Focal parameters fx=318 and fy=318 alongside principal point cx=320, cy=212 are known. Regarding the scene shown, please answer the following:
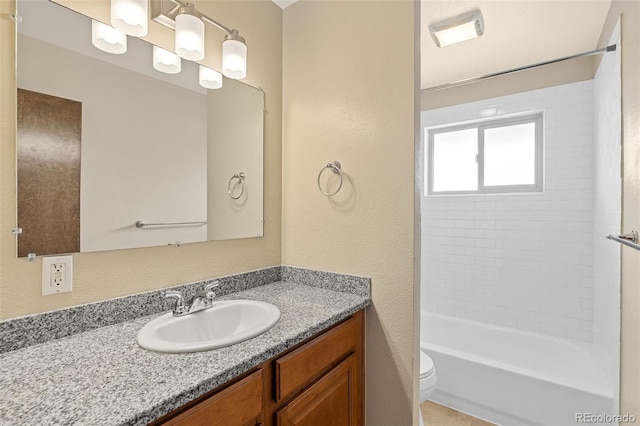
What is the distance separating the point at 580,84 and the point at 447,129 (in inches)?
39.9

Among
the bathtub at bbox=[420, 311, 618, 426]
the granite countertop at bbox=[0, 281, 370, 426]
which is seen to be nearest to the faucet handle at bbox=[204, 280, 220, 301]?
the granite countertop at bbox=[0, 281, 370, 426]

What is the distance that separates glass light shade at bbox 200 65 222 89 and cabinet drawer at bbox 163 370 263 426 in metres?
1.19

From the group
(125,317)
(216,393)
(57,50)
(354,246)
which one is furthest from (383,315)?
(57,50)

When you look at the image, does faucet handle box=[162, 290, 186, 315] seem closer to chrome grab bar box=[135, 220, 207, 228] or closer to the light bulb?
chrome grab bar box=[135, 220, 207, 228]

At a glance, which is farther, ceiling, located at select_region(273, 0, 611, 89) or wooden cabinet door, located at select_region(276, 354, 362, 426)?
ceiling, located at select_region(273, 0, 611, 89)

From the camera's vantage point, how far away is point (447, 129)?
308 centimetres

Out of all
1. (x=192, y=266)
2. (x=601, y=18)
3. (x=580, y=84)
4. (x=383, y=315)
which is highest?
(x=601, y=18)

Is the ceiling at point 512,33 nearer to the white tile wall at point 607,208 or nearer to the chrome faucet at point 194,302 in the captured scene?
the white tile wall at point 607,208

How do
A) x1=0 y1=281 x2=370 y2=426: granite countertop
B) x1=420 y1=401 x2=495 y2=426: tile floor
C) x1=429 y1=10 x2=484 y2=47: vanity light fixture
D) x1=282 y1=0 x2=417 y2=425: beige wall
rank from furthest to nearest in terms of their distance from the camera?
x1=420 y1=401 x2=495 y2=426: tile floor
x1=429 y1=10 x2=484 y2=47: vanity light fixture
x1=282 y1=0 x2=417 y2=425: beige wall
x1=0 y1=281 x2=370 y2=426: granite countertop

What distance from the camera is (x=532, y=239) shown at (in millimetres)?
2557

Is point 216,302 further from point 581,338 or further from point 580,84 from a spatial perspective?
point 580,84

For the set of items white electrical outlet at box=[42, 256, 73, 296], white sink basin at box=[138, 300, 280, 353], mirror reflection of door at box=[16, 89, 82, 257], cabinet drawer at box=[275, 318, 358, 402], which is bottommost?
cabinet drawer at box=[275, 318, 358, 402]

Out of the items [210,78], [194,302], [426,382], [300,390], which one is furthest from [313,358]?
[210,78]

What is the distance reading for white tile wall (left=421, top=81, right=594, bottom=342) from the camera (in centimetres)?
237
